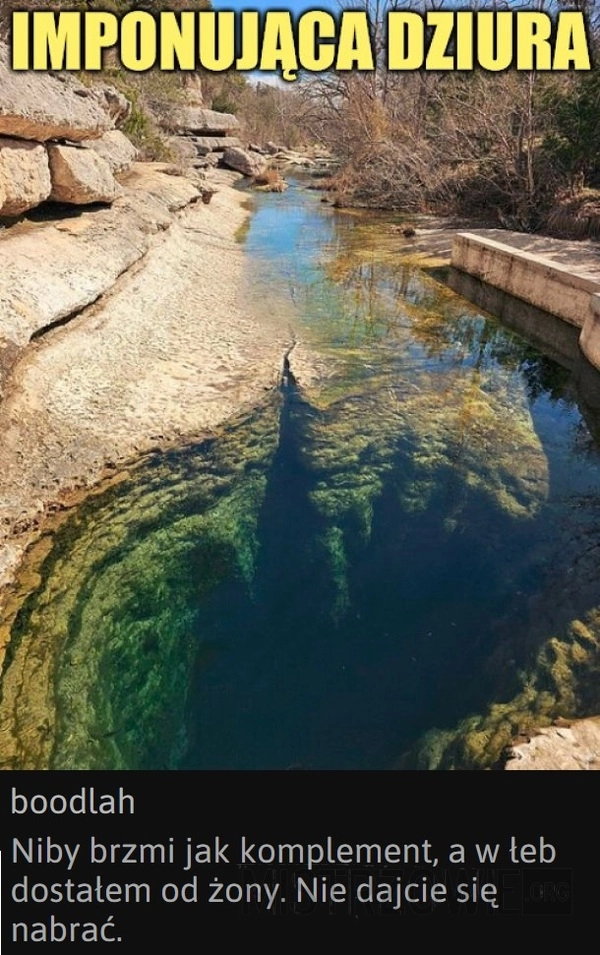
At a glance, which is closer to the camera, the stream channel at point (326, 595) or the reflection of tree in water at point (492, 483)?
the stream channel at point (326, 595)

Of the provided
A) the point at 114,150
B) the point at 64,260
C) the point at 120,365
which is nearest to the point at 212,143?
the point at 114,150

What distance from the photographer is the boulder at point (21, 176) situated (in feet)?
20.8

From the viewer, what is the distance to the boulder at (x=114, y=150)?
1013 centimetres

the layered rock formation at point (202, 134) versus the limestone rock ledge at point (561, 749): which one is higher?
the layered rock formation at point (202, 134)

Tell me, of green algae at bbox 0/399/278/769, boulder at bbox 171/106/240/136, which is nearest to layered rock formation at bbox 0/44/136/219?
green algae at bbox 0/399/278/769

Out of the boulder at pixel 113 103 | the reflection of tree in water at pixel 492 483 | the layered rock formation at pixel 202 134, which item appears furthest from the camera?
the layered rock formation at pixel 202 134

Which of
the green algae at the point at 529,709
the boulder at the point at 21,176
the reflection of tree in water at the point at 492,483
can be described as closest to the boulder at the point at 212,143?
the boulder at the point at 21,176

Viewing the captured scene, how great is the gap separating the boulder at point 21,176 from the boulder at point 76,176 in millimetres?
317

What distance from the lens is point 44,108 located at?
662 cm

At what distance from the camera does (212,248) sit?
11.2 m

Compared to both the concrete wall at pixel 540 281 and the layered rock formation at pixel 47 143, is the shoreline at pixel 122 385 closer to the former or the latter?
the layered rock formation at pixel 47 143

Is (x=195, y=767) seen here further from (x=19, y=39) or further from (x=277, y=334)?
(x=19, y=39)

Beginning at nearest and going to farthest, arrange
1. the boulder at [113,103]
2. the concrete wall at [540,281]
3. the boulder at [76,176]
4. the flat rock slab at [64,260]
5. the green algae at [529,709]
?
the green algae at [529,709] → the flat rock slab at [64,260] → the concrete wall at [540,281] → the boulder at [76,176] → the boulder at [113,103]

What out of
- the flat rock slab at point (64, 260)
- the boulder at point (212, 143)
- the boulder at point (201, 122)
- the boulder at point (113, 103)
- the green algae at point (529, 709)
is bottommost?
the green algae at point (529, 709)
